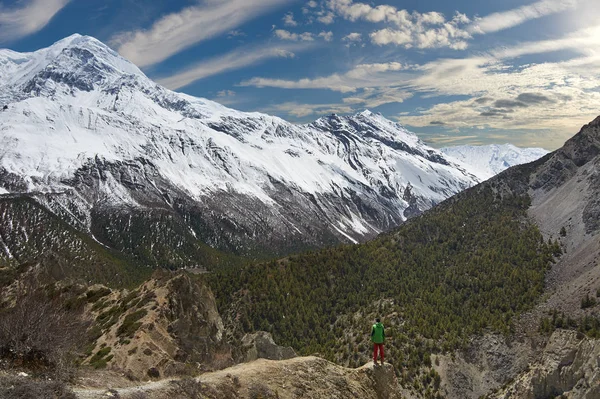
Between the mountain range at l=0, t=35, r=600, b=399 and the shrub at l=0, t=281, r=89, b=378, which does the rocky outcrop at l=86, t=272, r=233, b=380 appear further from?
the shrub at l=0, t=281, r=89, b=378

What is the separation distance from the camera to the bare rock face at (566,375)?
2040 inches

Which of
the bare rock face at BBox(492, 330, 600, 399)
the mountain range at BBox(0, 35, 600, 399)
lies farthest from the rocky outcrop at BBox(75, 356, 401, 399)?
the bare rock face at BBox(492, 330, 600, 399)

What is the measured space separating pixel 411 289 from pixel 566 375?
94073mm

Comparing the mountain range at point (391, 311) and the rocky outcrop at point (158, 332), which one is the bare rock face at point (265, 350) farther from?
the rocky outcrop at point (158, 332)

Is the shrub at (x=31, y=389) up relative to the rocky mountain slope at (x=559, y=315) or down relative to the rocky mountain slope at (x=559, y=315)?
up

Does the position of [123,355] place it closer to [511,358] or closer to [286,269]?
[511,358]

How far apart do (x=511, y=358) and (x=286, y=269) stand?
99411 millimetres

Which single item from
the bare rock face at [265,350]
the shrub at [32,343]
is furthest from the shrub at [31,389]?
the bare rock face at [265,350]

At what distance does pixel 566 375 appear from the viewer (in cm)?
5825

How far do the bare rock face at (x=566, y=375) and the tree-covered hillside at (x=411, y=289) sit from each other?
1665 inches

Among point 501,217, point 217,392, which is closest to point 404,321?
point 501,217

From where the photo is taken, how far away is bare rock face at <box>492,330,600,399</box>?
51.8 m

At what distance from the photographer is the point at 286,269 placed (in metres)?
181

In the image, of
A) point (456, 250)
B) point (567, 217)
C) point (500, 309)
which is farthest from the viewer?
point (456, 250)
